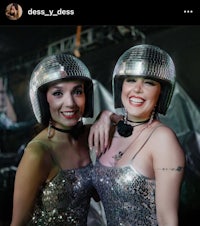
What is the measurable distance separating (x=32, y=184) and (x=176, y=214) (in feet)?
1.52

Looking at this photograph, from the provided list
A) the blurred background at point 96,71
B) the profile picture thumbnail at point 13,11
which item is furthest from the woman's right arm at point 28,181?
the profile picture thumbnail at point 13,11

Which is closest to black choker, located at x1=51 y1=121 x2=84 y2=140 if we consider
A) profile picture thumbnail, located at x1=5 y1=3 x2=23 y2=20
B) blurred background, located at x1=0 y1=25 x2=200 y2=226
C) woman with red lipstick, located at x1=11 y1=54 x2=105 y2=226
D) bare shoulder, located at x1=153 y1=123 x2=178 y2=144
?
woman with red lipstick, located at x1=11 y1=54 x2=105 y2=226

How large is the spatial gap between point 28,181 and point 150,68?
0.54m

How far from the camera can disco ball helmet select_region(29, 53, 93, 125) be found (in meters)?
1.23

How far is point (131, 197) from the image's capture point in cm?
113

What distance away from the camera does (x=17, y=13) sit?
139cm

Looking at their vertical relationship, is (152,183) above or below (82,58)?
below

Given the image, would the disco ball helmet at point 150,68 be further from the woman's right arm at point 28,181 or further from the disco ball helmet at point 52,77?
the woman's right arm at point 28,181

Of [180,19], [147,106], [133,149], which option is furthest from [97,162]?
[180,19]

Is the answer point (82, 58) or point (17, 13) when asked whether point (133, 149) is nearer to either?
point (82, 58)

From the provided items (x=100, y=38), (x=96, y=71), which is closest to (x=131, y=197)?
(x=96, y=71)

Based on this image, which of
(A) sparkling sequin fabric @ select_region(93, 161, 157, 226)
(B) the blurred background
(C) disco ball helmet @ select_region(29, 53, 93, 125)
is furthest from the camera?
(B) the blurred background

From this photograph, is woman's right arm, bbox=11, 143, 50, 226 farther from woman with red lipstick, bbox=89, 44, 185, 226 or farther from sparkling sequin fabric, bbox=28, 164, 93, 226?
woman with red lipstick, bbox=89, 44, 185, 226

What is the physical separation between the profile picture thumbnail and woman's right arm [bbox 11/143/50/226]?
0.50 m
